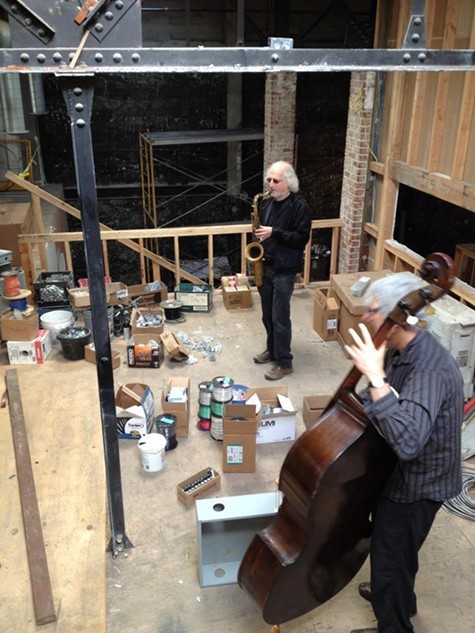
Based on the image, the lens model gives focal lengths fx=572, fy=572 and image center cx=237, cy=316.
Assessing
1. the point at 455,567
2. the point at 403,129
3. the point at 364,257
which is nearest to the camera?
the point at 455,567

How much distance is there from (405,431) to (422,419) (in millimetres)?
82

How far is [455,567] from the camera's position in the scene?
2867mm

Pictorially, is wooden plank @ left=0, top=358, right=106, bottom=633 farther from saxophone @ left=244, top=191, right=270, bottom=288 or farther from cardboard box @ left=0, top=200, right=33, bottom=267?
cardboard box @ left=0, top=200, right=33, bottom=267

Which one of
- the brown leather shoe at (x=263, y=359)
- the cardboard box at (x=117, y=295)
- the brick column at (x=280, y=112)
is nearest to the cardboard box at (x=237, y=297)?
the cardboard box at (x=117, y=295)

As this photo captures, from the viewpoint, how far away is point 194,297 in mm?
5633

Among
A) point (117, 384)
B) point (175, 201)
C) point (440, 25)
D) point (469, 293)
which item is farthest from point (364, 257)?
point (175, 201)

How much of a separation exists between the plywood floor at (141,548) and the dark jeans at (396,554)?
1.01 feet

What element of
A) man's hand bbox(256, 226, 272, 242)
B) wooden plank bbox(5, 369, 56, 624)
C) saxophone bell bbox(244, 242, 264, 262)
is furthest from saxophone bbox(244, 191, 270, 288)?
A: wooden plank bbox(5, 369, 56, 624)

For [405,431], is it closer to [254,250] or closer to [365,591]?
[365,591]

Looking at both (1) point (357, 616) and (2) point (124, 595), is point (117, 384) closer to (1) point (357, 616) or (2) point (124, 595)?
(2) point (124, 595)

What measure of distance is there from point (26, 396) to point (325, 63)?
3.15m

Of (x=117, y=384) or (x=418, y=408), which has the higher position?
(x=418, y=408)

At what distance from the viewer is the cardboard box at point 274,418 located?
12.1 feet

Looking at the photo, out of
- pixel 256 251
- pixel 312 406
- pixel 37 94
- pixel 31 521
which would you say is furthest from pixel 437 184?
pixel 37 94
